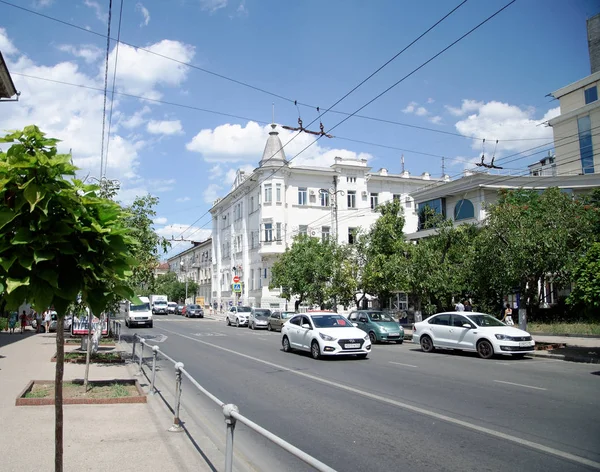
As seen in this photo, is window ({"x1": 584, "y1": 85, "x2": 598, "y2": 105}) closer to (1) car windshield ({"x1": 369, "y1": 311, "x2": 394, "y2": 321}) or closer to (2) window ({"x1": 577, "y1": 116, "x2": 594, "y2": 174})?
(2) window ({"x1": 577, "y1": 116, "x2": 594, "y2": 174})

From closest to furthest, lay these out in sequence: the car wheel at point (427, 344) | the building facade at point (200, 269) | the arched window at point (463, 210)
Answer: the car wheel at point (427, 344)
the arched window at point (463, 210)
the building facade at point (200, 269)

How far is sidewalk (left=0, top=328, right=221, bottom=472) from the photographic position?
5867mm

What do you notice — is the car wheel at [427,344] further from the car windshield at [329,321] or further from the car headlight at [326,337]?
the car headlight at [326,337]

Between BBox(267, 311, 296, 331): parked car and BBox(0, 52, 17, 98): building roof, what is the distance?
2126 centimetres

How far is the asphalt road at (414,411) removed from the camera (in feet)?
Result: 21.0

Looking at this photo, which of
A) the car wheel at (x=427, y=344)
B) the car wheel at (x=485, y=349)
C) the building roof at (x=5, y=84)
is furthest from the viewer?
the car wheel at (x=427, y=344)

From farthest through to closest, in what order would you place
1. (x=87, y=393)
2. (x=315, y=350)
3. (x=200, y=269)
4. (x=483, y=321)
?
(x=200, y=269), (x=483, y=321), (x=315, y=350), (x=87, y=393)

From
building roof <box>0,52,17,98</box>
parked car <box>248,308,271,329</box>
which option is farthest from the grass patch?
building roof <box>0,52,17,98</box>

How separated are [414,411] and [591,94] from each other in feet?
138

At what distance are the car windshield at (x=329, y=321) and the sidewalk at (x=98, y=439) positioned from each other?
29.5 ft

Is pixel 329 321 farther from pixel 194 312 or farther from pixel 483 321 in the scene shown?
pixel 194 312

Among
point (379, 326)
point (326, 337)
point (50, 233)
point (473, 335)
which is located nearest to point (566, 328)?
point (379, 326)

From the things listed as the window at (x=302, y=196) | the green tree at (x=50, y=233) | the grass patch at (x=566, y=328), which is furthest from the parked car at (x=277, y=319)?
the green tree at (x=50, y=233)

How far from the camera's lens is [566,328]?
25016mm
